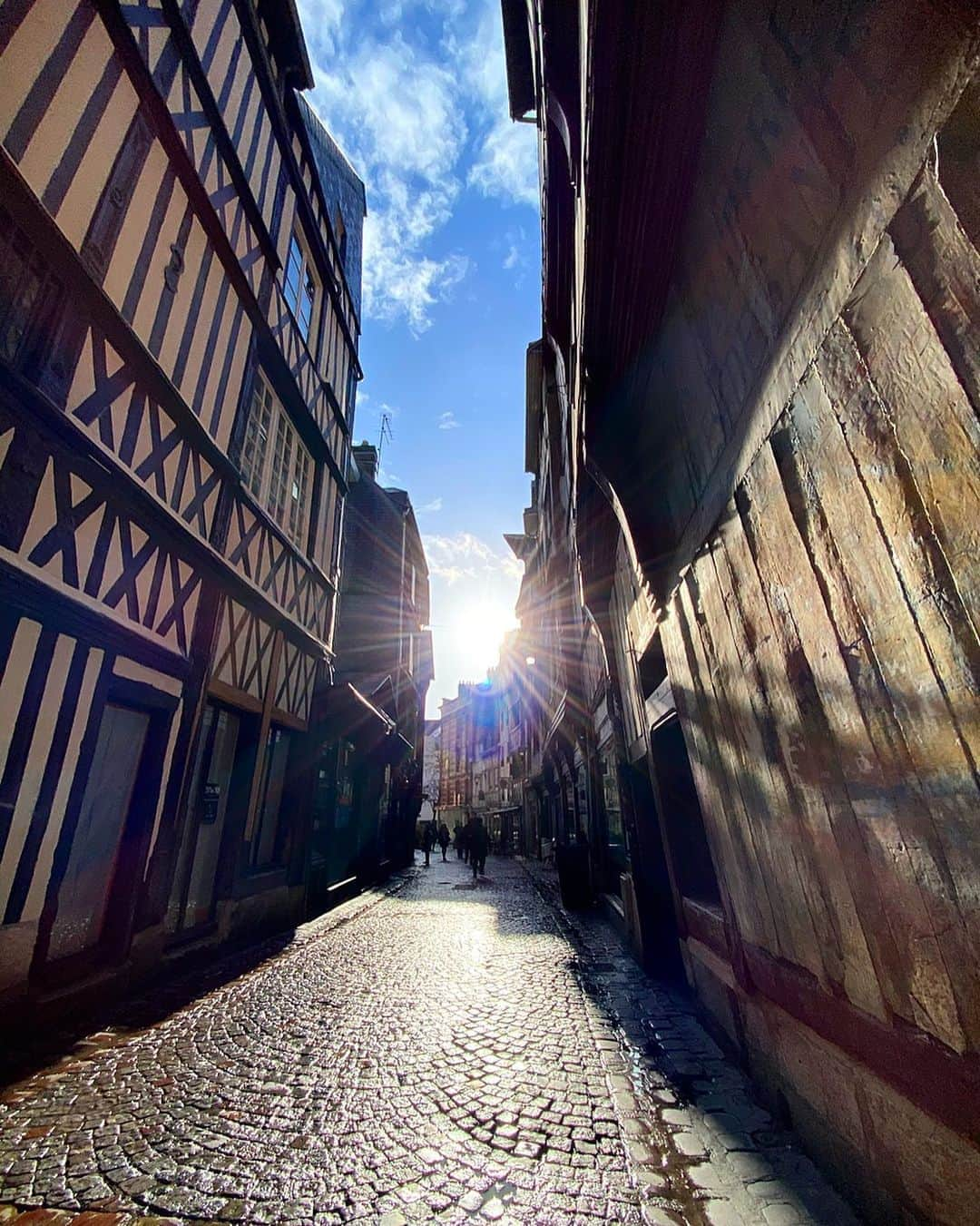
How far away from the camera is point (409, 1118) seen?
2254mm

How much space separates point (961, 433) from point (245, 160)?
893 cm

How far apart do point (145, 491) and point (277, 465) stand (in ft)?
10.9

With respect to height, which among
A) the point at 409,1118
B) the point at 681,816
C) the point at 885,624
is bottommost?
the point at 409,1118

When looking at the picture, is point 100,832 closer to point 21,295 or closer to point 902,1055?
point 21,295

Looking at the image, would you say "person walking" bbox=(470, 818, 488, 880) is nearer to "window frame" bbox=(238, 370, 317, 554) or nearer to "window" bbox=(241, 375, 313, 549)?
"window frame" bbox=(238, 370, 317, 554)

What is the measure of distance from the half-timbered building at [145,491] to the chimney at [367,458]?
31.9 ft

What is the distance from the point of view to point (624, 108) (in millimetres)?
2186

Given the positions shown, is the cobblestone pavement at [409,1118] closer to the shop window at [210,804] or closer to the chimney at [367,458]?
the shop window at [210,804]

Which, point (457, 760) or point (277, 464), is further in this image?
point (457, 760)

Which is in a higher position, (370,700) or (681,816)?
(370,700)

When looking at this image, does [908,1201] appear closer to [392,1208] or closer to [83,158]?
[392,1208]

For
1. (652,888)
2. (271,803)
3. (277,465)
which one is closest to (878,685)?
(652,888)

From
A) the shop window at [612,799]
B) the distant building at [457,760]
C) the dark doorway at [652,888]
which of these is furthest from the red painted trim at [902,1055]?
the distant building at [457,760]

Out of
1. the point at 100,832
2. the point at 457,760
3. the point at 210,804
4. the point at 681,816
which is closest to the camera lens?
the point at 100,832
